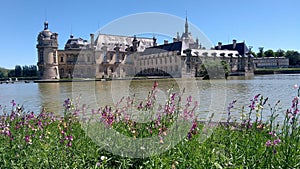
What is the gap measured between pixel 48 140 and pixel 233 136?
284 cm

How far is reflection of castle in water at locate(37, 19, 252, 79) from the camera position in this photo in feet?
213

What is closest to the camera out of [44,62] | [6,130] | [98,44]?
[6,130]

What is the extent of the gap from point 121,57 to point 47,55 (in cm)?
2046

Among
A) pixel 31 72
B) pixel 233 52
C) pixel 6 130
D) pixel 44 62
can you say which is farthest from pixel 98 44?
pixel 6 130

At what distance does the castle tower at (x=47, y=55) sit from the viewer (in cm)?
6625

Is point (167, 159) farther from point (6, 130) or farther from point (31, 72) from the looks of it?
point (31, 72)

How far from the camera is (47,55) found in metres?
66.8

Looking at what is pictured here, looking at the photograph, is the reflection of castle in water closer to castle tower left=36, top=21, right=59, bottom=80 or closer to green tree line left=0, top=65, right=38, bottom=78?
castle tower left=36, top=21, right=59, bottom=80

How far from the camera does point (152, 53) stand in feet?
224

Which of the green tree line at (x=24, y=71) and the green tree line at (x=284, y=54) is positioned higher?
the green tree line at (x=284, y=54)

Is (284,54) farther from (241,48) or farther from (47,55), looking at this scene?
(47,55)

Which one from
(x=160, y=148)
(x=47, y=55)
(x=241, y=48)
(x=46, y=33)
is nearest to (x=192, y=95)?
(x=160, y=148)

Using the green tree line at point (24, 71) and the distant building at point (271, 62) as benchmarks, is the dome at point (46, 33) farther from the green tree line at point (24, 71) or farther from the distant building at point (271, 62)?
the distant building at point (271, 62)

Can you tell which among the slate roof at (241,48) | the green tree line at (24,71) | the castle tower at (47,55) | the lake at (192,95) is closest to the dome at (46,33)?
the castle tower at (47,55)
